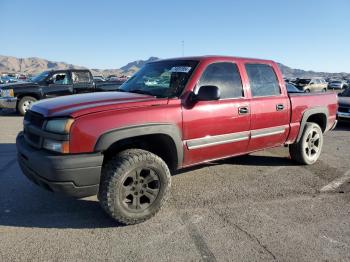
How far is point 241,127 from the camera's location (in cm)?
471

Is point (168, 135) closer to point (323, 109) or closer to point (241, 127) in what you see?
point (241, 127)

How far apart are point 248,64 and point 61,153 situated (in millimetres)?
3007

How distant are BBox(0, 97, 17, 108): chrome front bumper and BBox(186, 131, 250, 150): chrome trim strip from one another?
10.4 meters

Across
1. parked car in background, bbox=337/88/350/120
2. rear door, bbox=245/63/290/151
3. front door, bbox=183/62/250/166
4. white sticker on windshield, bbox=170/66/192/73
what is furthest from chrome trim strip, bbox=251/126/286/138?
parked car in background, bbox=337/88/350/120

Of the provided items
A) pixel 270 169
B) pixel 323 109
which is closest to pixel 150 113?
pixel 270 169

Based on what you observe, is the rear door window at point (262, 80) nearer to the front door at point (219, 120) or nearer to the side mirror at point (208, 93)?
the front door at point (219, 120)

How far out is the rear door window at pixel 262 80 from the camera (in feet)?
16.4

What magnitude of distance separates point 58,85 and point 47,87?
40 cm

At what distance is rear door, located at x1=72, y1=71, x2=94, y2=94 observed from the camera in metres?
13.0

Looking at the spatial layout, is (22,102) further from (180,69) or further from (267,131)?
(267,131)

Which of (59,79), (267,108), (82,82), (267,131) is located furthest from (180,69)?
(59,79)

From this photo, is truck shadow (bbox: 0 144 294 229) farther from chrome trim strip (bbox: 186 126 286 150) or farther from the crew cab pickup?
the crew cab pickup

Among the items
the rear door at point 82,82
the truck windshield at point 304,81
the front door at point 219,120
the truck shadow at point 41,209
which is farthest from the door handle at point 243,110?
the truck windshield at point 304,81

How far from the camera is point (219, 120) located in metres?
4.40
